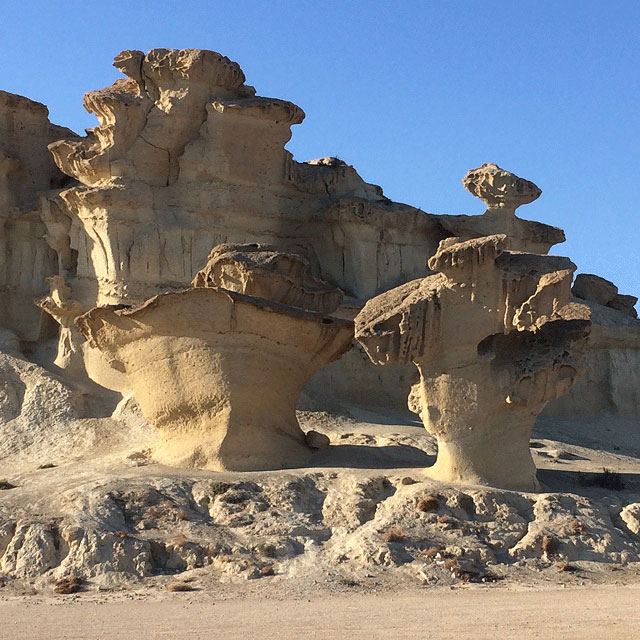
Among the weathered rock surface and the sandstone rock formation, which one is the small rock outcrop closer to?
the weathered rock surface

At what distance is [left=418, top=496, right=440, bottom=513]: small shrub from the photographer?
1748cm

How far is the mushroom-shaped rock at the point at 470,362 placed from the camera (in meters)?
18.4

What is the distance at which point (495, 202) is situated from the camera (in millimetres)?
30797

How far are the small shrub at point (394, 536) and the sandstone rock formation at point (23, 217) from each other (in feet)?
51.5

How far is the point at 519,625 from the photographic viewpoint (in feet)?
41.6

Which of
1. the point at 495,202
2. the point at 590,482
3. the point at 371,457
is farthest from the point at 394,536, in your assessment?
the point at 495,202

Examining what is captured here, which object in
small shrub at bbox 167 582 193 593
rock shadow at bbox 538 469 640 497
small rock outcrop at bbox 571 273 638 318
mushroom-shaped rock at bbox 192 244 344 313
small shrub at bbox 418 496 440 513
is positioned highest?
small rock outcrop at bbox 571 273 638 318

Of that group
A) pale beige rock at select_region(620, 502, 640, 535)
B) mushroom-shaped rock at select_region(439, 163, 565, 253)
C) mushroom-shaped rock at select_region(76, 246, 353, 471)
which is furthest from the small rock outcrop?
pale beige rock at select_region(620, 502, 640, 535)

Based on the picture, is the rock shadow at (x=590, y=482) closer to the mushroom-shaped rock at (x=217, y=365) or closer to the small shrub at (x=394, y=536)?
the small shrub at (x=394, y=536)

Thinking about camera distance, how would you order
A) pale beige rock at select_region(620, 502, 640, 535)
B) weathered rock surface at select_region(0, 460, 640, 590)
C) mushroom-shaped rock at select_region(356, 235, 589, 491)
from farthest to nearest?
mushroom-shaped rock at select_region(356, 235, 589, 491), pale beige rock at select_region(620, 502, 640, 535), weathered rock surface at select_region(0, 460, 640, 590)

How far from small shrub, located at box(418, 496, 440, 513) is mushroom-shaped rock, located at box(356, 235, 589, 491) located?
3.65ft

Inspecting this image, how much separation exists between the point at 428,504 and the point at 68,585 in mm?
5799

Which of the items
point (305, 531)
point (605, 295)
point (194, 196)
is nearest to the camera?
point (305, 531)

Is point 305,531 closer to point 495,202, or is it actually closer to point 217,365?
point 217,365
